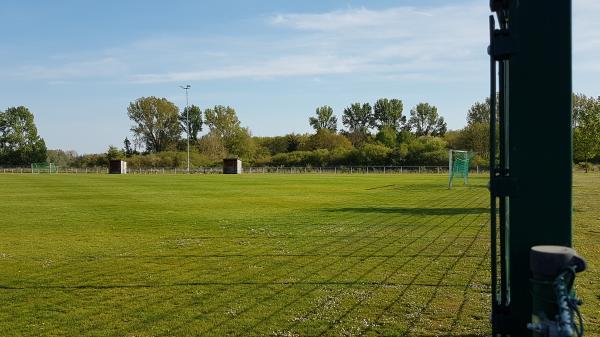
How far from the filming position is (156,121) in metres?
108

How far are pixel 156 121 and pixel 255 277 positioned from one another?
105 metres

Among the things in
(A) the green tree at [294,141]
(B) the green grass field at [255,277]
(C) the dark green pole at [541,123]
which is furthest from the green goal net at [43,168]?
(C) the dark green pole at [541,123]

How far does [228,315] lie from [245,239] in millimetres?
5796

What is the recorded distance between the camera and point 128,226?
1434cm

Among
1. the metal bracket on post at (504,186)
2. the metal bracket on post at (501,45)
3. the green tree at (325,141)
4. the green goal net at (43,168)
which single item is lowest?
the green goal net at (43,168)


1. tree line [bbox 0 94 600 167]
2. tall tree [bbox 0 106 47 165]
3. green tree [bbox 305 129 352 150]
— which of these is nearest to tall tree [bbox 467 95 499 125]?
tree line [bbox 0 94 600 167]

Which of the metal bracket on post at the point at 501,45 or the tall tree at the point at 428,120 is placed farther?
the tall tree at the point at 428,120

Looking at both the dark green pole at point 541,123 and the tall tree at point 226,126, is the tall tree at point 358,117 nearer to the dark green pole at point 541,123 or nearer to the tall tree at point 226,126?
the tall tree at point 226,126

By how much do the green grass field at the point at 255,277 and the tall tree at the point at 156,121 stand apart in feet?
313

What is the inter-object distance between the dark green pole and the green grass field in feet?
8.54

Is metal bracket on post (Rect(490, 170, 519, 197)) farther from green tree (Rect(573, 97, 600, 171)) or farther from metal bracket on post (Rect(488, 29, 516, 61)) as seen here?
green tree (Rect(573, 97, 600, 171))

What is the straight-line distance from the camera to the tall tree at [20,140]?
101 meters

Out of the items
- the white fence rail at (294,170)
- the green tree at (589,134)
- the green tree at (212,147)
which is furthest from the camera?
the green tree at (212,147)

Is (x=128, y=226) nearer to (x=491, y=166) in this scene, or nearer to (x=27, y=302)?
(x=27, y=302)
